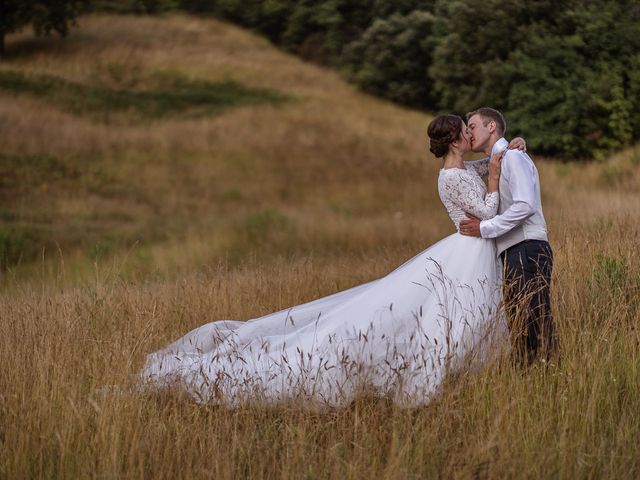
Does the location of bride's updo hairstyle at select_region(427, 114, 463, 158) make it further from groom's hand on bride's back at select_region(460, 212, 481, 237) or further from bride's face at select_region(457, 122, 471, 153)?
groom's hand on bride's back at select_region(460, 212, 481, 237)

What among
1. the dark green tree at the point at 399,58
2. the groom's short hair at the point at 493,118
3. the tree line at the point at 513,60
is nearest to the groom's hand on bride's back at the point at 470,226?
the groom's short hair at the point at 493,118

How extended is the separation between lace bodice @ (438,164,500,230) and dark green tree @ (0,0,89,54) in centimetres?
3033

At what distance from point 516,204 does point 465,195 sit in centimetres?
37

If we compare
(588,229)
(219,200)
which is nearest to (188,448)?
(588,229)

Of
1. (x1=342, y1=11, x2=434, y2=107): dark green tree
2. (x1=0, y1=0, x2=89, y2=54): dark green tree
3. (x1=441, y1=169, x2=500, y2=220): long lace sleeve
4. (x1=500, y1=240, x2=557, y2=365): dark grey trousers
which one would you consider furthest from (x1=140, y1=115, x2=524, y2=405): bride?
(x1=0, y1=0, x2=89, y2=54): dark green tree

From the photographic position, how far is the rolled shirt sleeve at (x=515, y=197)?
5094 mm

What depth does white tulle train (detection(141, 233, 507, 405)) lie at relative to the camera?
4.73 meters

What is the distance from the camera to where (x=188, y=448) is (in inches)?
164

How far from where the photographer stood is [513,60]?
25125mm

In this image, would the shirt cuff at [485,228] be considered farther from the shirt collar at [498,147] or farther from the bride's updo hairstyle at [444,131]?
the bride's updo hairstyle at [444,131]

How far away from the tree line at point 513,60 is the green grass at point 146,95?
4.54 metres

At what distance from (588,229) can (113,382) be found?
22.8 ft

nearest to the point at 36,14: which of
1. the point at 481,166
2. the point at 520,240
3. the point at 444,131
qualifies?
the point at 481,166

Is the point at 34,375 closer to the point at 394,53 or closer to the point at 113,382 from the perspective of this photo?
the point at 113,382
